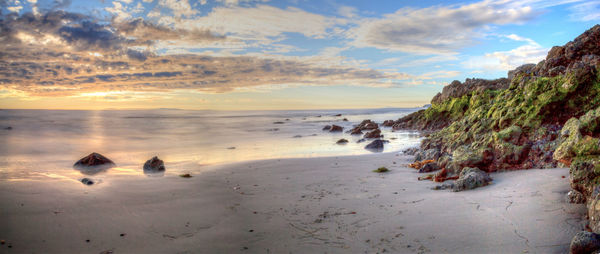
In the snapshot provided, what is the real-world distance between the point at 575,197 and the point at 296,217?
4206mm

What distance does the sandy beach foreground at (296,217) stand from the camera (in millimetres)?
4191

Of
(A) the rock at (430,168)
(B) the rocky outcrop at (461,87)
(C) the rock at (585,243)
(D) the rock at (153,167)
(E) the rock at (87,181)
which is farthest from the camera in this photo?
(B) the rocky outcrop at (461,87)

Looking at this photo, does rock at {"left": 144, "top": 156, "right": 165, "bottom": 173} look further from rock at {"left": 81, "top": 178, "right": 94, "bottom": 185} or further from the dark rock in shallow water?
rock at {"left": 81, "top": 178, "right": 94, "bottom": 185}

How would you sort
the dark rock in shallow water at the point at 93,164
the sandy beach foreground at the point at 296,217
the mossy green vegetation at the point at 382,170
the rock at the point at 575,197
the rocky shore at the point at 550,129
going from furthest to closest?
the dark rock in shallow water at the point at 93,164 → the mossy green vegetation at the point at 382,170 → the rocky shore at the point at 550,129 → the rock at the point at 575,197 → the sandy beach foreground at the point at 296,217

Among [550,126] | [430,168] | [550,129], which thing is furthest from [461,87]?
[430,168]

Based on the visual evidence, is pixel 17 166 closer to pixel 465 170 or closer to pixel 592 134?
pixel 465 170

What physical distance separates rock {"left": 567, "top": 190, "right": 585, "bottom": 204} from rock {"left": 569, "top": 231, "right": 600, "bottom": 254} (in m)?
1.41

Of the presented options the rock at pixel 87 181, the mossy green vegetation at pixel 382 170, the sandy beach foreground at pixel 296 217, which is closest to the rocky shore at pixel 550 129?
the sandy beach foreground at pixel 296 217

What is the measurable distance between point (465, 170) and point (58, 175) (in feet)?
39.0

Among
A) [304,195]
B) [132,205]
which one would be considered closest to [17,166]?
[132,205]

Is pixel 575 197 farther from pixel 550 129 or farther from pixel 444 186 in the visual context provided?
pixel 550 129

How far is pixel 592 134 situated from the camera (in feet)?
15.9

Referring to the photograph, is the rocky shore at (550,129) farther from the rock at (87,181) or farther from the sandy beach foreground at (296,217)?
the rock at (87,181)

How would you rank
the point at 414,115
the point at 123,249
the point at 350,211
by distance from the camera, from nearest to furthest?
1. the point at 123,249
2. the point at 350,211
3. the point at 414,115
